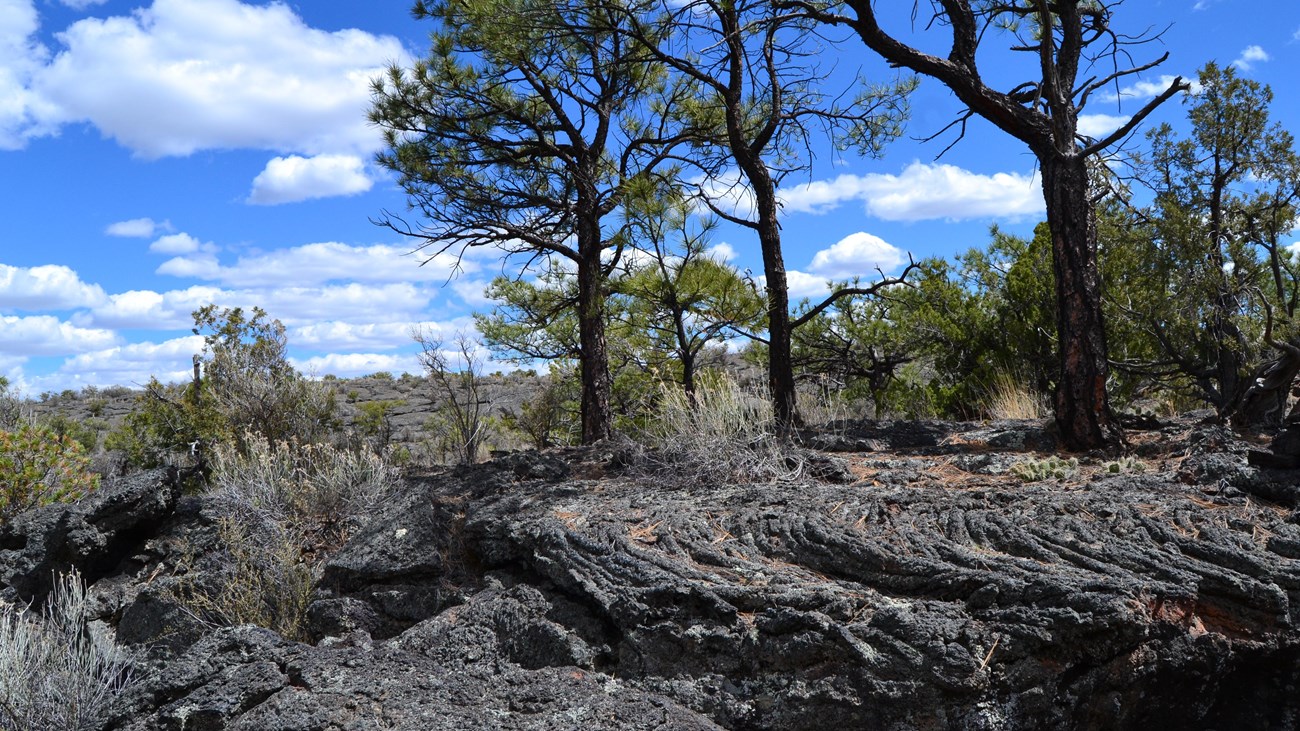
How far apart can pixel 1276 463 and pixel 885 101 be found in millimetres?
6099

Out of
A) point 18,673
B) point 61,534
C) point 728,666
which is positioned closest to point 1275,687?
point 728,666

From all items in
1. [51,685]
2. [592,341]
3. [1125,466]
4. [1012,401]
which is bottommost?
[51,685]

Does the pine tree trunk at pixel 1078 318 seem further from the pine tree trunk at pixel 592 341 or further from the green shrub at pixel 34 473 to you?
the green shrub at pixel 34 473

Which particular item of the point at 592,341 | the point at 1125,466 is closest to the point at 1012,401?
the point at 592,341

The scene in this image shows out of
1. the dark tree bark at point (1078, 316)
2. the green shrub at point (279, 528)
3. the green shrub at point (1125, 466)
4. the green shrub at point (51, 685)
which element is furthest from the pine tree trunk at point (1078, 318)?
the green shrub at point (51, 685)

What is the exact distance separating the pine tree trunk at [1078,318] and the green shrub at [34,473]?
28.8 feet

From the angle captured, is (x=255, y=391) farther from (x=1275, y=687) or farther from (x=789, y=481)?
(x=1275, y=687)

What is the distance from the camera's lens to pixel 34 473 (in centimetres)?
886

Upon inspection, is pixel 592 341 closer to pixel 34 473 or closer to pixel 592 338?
pixel 592 338

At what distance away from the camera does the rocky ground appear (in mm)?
3838

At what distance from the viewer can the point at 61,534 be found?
23.8 feet

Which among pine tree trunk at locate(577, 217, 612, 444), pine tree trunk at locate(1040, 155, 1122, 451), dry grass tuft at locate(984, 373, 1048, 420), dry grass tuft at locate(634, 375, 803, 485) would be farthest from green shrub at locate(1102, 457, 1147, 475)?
pine tree trunk at locate(577, 217, 612, 444)

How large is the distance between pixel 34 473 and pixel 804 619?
7977 mm

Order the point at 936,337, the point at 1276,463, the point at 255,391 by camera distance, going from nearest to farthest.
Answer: the point at 1276,463, the point at 255,391, the point at 936,337
